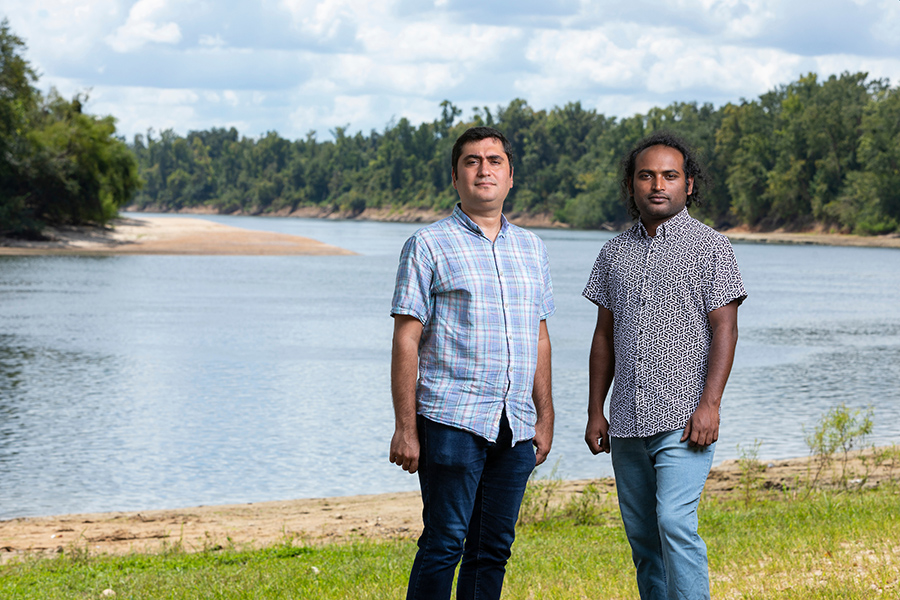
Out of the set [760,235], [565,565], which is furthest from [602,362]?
[760,235]

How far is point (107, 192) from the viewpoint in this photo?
68.4 metres

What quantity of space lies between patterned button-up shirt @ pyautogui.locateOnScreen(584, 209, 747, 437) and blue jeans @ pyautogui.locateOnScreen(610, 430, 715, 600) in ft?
0.30

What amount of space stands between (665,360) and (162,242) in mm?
67741

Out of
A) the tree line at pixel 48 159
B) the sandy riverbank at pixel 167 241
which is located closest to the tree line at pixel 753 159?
the sandy riverbank at pixel 167 241

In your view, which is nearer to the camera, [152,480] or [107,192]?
[152,480]

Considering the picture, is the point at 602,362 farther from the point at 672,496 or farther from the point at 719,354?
the point at 672,496

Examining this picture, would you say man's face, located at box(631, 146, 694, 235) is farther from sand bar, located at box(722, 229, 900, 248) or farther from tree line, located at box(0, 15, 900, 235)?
sand bar, located at box(722, 229, 900, 248)

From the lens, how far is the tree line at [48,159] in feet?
184

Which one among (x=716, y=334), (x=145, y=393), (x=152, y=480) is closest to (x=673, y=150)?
(x=716, y=334)

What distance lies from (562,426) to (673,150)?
10.9m

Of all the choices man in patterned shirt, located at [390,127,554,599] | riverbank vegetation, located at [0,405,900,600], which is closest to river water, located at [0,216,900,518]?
riverbank vegetation, located at [0,405,900,600]

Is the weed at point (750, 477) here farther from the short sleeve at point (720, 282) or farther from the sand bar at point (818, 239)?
the sand bar at point (818, 239)

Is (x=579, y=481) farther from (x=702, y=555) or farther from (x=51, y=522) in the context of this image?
(x=702, y=555)

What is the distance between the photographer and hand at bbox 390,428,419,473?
3.92m
